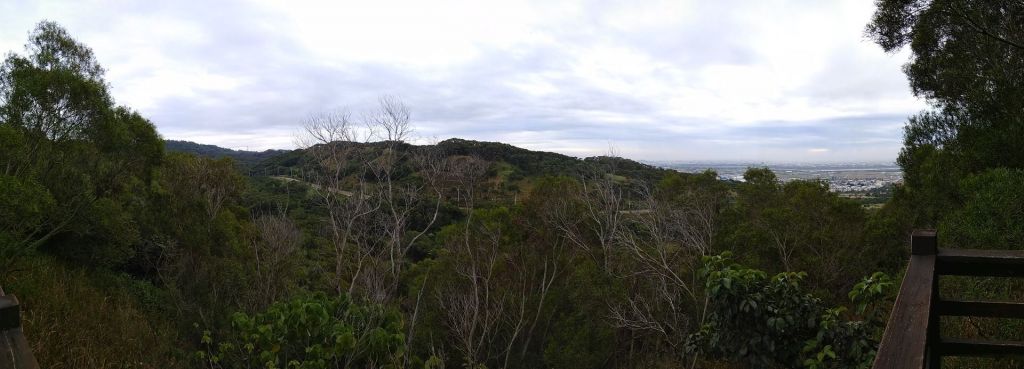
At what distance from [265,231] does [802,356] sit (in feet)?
47.3

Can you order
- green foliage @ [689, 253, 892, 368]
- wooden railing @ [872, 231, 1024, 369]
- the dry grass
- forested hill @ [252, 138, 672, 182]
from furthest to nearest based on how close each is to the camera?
1. forested hill @ [252, 138, 672, 182]
2. the dry grass
3. green foliage @ [689, 253, 892, 368]
4. wooden railing @ [872, 231, 1024, 369]

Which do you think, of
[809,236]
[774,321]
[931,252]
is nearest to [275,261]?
[809,236]

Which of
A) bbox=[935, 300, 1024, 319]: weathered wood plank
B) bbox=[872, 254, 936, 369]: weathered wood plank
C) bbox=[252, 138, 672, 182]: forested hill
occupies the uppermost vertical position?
bbox=[252, 138, 672, 182]: forested hill

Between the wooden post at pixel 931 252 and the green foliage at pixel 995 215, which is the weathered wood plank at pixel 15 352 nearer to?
the wooden post at pixel 931 252

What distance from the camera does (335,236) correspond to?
12.4 meters

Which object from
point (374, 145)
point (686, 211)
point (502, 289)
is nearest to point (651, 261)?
point (686, 211)

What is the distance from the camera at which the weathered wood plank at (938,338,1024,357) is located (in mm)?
1589

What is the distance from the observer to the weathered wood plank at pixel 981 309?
1.58m

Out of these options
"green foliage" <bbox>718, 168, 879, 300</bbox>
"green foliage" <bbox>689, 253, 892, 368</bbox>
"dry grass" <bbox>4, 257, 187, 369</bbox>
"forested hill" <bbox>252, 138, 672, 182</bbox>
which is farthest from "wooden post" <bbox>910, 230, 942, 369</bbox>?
"green foliage" <bbox>718, 168, 879, 300</bbox>

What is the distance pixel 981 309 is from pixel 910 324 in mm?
736

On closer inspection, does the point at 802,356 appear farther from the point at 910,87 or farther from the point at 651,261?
the point at 651,261

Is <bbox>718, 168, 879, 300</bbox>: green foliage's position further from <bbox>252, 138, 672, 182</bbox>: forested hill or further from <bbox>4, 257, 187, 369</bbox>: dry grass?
<bbox>4, 257, 187, 369</bbox>: dry grass

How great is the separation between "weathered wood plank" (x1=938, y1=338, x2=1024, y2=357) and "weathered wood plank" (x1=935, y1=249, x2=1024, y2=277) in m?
0.20

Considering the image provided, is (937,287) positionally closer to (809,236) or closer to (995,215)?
(995,215)
